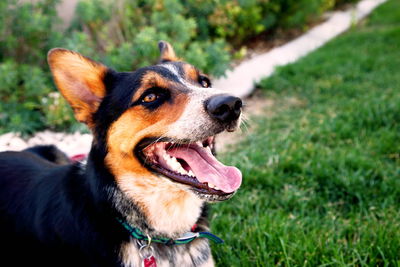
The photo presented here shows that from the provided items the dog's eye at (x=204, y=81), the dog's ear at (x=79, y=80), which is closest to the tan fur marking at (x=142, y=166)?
the dog's ear at (x=79, y=80)

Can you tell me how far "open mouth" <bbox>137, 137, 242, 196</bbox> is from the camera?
2.04 metres

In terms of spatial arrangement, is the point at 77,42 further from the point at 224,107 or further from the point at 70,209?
the point at 224,107

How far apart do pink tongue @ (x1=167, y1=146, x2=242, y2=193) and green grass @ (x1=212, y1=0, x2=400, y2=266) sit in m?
0.74

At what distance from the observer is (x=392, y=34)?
8.84 m

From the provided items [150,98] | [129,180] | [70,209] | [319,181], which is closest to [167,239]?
[129,180]

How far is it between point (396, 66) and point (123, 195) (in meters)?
6.74

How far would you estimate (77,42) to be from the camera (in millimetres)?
4566

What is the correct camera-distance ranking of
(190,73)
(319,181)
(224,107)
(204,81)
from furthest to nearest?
(319,181) < (204,81) < (190,73) < (224,107)

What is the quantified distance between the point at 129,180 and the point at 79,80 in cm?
75

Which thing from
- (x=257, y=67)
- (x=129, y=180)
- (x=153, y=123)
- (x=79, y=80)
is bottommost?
(x=257, y=67)

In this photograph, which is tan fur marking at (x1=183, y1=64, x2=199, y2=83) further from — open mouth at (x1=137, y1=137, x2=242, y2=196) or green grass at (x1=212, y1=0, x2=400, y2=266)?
green grass at (x1=212, y1=0, x2=400, y2=266)

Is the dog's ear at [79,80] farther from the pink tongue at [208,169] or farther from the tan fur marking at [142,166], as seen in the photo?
the pink tongue at [208,169]

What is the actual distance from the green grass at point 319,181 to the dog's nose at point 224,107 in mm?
1147

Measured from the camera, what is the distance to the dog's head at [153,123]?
6.65 ft
